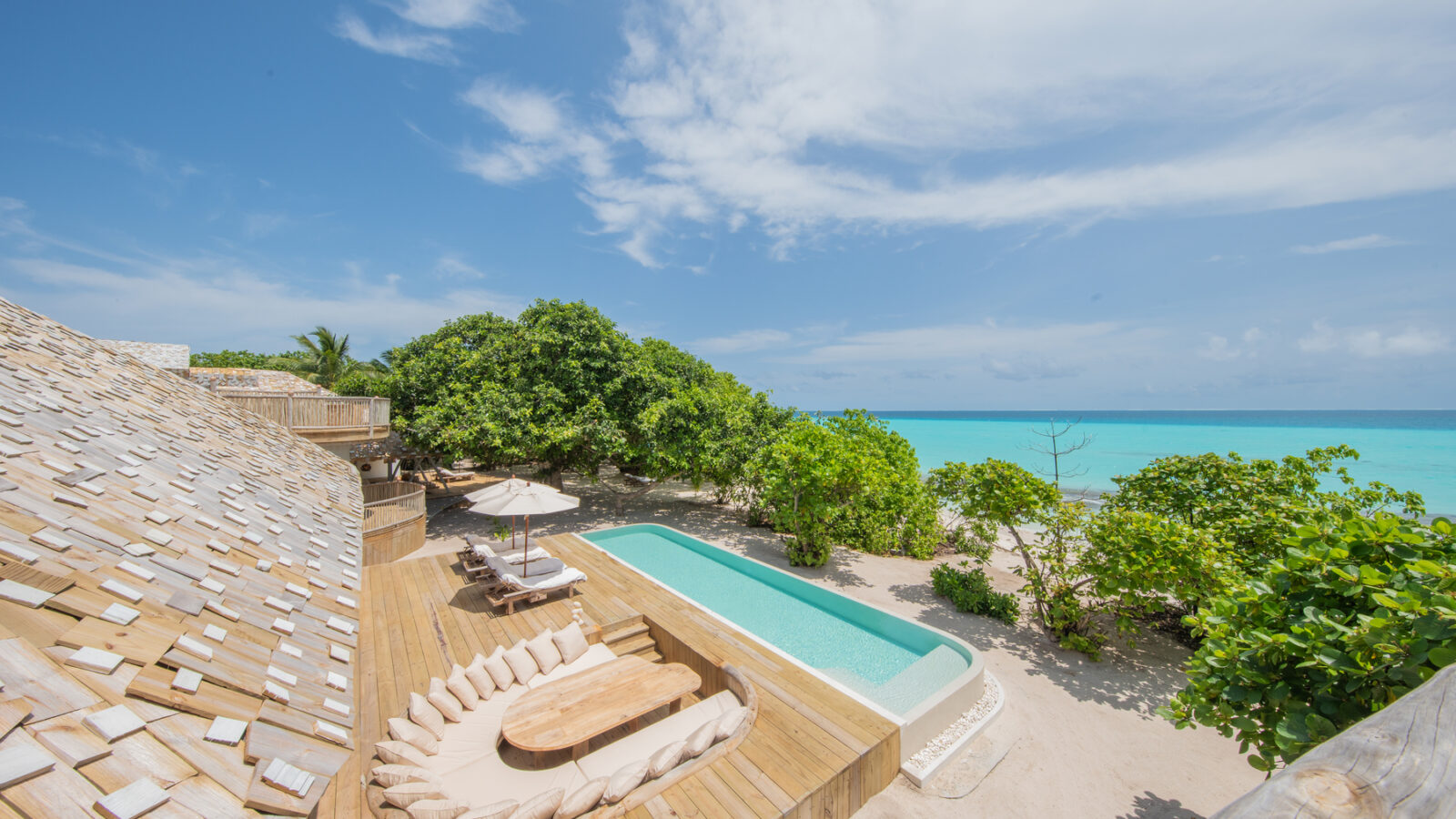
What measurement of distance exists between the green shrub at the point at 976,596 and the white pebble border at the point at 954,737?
115 inches

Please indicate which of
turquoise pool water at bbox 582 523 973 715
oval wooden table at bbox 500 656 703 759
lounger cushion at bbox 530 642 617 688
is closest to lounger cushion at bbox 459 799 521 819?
oval wooden table at bbox 500 656 703 759

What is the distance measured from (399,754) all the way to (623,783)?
234 centimetres

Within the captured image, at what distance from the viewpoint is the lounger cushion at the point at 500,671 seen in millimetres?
6430

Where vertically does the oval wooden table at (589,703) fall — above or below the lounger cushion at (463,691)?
above

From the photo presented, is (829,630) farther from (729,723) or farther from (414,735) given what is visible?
(414,735)

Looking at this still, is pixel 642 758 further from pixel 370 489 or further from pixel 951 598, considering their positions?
pixel 370 489

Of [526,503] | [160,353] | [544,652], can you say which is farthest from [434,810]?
[160,353]

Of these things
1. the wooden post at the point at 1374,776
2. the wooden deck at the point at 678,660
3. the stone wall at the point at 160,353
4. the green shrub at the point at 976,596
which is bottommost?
the green shrub at the point at 976,596

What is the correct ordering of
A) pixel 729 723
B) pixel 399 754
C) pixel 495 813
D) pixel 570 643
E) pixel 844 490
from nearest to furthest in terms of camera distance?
pixel 495 813 < pixel 399 754 < pixel 729 723 < pixel 570 643 < pixel 844 490

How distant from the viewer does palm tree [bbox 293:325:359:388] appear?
3031cm

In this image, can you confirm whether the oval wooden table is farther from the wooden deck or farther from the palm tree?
the palm tree

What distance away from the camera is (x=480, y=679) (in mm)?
6305

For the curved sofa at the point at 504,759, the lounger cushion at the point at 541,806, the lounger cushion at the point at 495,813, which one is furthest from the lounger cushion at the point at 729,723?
the lounger cushion at the point at 495,813

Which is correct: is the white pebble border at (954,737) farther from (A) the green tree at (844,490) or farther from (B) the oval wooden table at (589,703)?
(A) the green tree at (844,490)
